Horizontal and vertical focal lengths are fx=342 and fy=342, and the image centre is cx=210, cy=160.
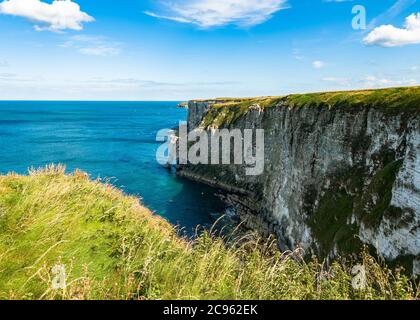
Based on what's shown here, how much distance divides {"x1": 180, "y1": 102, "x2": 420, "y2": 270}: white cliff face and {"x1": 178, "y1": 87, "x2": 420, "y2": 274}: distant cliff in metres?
0.08

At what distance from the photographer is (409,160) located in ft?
81.3

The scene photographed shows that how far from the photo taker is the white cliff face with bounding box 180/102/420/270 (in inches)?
966

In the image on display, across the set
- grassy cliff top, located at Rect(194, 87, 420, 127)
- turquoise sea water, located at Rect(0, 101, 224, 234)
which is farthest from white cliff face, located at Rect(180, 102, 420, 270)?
turquoise sea water, located at Rect(0, 101, 224, 234)

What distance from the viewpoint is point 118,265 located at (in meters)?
7.95

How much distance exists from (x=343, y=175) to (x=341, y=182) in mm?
742

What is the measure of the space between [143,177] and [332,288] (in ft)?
235

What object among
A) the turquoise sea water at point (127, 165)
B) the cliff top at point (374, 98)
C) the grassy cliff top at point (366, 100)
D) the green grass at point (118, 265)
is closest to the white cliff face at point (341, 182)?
the grassy cliff top at point (366, 100)

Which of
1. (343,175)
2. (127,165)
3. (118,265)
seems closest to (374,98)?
(343,175)

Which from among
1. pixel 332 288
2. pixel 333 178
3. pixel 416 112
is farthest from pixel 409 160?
pixel 332 288

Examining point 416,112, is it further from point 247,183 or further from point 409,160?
point 247,183

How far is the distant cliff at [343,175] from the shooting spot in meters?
24.6

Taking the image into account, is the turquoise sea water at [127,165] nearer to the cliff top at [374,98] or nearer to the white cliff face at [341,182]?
the white cliff face at [341,182]

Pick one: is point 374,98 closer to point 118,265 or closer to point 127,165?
point 118,265

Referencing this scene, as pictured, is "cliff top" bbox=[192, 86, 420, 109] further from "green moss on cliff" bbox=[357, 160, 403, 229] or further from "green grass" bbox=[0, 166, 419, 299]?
"green grass" bbox=[0, 166, 419, 299]
